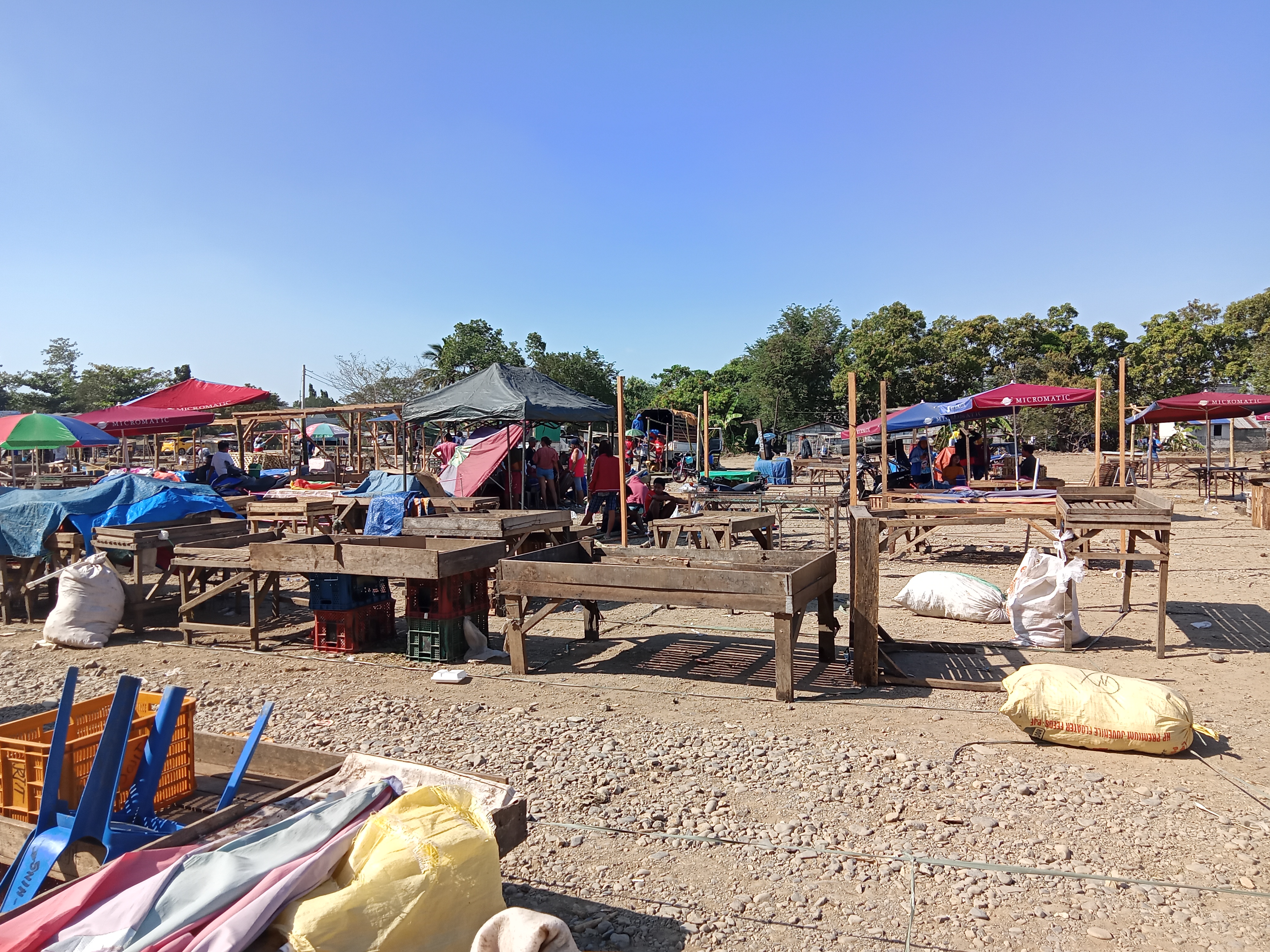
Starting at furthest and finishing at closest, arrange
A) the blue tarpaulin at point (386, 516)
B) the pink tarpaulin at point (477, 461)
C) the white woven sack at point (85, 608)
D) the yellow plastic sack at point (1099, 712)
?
the pink tarpaulin at point (477, 461) < the blue tarpaulin at point (386, 516) < the white woven sack at point (85, 608) < the yellow plastic sack at point (1099, 712)

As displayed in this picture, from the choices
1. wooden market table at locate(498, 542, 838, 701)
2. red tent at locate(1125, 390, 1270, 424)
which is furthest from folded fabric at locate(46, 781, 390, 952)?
red tent at locate(1125, 390, 1270, 424)

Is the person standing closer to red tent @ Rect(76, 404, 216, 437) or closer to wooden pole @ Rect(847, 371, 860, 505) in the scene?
red tent @ Rect(76, 404, 216, 437)

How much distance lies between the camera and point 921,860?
3777 mm

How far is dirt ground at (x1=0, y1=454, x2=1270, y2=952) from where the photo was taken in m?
3.38

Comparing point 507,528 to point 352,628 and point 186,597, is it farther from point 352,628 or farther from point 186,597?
point 186,597

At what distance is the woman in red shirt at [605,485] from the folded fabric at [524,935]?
38.2 ft

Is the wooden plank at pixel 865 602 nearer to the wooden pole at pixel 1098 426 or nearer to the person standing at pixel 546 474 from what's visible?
the wooden pole at pixel 1098 426

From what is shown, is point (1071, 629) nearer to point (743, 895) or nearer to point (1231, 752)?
point (1231, 752)

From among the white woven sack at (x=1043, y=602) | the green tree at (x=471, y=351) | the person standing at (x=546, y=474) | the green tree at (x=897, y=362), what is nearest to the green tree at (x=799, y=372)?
the green tree at (x=897, y=362)

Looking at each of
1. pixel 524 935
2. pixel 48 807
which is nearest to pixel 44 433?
pixel 48 807

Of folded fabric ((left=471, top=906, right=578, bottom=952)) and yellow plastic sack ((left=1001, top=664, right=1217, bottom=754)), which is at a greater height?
folded fabric ((left=471, top=906, right=578, bottom=952))

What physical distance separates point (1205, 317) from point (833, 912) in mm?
48420

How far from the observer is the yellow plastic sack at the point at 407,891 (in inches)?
94.0

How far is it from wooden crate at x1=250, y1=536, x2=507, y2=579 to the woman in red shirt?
614cm
